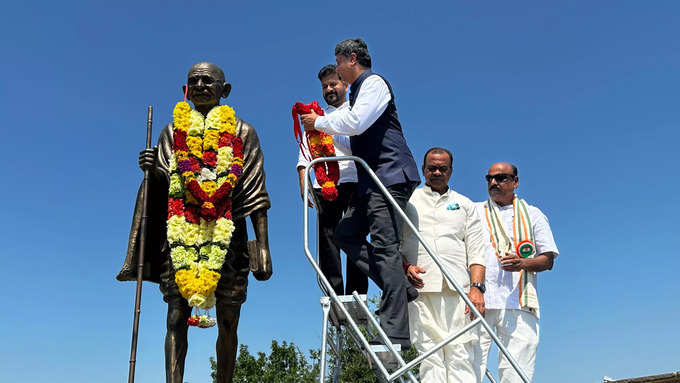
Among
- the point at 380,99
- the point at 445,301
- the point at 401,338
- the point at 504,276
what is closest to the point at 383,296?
the point at 401,338

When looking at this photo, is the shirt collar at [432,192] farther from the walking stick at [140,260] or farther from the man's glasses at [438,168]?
the walking stick at [140,260]

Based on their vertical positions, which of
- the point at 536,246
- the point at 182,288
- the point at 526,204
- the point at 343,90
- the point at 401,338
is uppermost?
the point at 343,90

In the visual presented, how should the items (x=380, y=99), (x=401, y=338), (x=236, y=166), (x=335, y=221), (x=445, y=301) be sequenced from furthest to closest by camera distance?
(x=236, y=166)
(x=335, y=221)
(x=445, y=301)
(x=380, y=99)
(x=401, y=338)

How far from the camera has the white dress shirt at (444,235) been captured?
5.51 meters

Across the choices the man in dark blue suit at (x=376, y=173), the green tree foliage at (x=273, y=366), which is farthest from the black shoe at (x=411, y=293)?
the green tree foliage at (x=273, y=366)

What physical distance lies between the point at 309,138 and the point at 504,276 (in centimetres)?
239

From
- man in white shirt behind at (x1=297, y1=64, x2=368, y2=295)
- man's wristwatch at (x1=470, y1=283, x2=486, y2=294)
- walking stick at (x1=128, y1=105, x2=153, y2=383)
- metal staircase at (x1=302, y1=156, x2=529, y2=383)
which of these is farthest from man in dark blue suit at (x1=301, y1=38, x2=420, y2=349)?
walking stick at (x1=128, y1=105, x2=153, y2=383)

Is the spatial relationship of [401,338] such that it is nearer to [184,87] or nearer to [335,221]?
[335,221]

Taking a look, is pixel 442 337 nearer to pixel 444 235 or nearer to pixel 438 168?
pixel 444 235

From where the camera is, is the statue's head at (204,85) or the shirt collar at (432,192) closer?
the shirt collar at (432,192)

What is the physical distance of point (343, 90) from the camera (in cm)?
634

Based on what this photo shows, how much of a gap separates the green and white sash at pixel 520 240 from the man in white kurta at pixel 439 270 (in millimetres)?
569

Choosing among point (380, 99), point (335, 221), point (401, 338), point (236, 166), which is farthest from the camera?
point (236, 166)

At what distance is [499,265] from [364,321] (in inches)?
76.8
